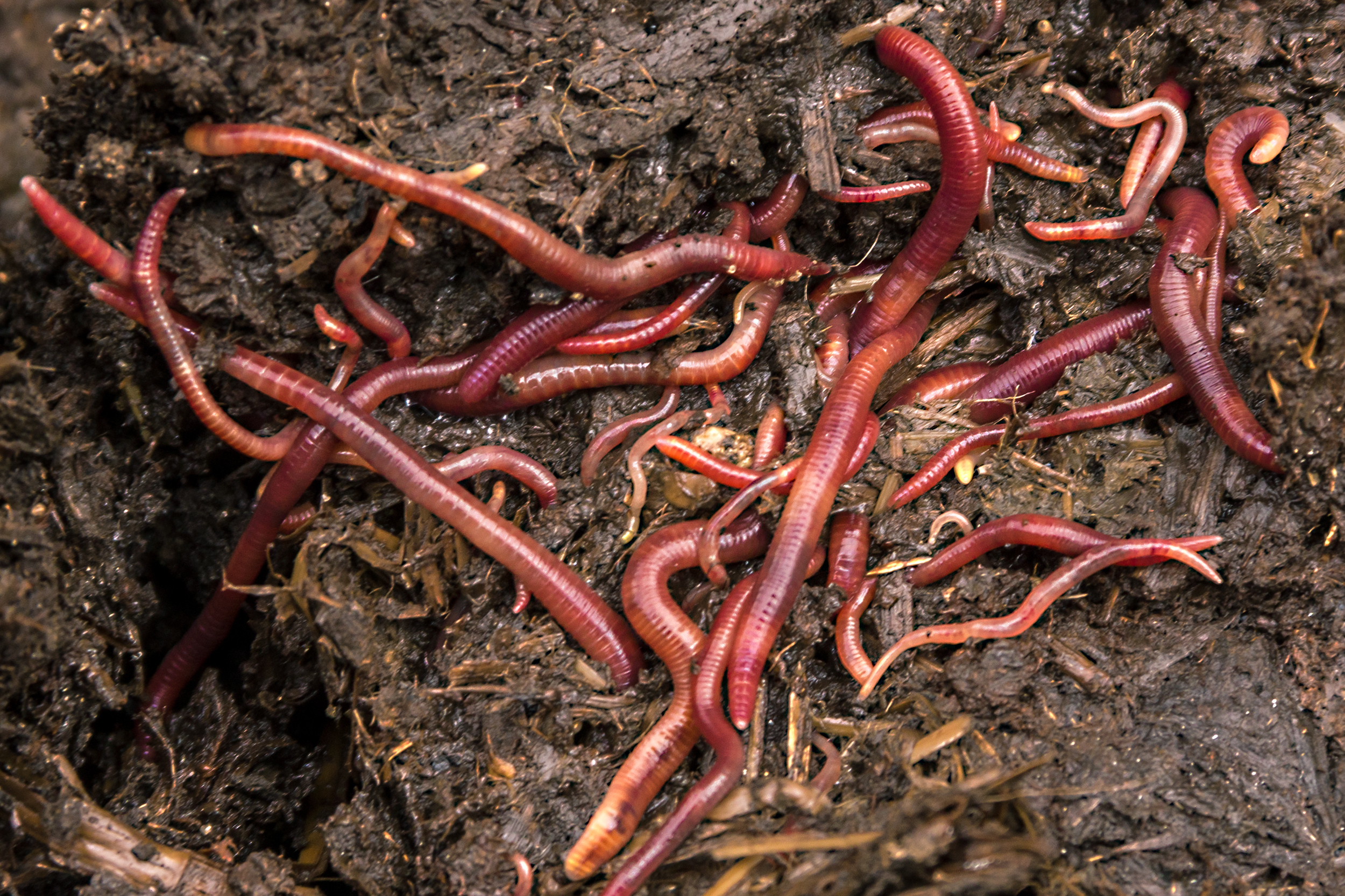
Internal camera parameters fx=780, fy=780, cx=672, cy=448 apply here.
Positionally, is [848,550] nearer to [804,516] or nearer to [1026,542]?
[804,516]

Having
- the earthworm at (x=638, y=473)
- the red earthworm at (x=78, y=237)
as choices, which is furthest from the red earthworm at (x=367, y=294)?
the earthworm at (x=638, y=473)

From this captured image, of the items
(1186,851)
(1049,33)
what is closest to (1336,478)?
(1186,851)

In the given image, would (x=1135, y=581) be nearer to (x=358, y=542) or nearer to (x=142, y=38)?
(x=358, y=542)

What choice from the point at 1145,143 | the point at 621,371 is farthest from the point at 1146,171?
the point at 621,371

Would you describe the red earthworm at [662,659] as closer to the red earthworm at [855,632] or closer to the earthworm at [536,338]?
the red earthworm at [855,632]

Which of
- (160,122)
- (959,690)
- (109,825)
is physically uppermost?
(160,122)

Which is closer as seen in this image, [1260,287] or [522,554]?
[522,554]

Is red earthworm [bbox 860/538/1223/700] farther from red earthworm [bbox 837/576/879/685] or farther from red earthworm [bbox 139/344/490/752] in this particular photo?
red earthworm [bbox 139/344/490/752]

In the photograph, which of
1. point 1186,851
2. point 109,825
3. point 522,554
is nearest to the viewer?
point 1186,851
